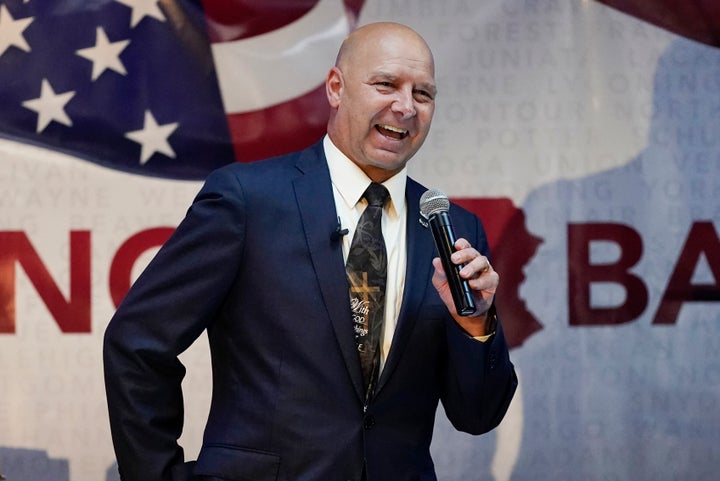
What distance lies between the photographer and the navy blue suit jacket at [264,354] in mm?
1853

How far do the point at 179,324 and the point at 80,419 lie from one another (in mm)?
1441

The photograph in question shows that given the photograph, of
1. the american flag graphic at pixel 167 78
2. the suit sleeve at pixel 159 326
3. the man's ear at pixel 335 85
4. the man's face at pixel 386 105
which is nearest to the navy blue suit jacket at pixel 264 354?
the suit sleeve at pixel 159 326

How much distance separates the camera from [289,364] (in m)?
1.87

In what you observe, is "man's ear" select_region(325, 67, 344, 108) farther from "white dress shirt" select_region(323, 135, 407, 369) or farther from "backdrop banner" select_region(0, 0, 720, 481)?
"backdrop banner" select_region(0, 0, 720, 481)

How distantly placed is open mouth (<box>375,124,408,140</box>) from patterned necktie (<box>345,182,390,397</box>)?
0.17m

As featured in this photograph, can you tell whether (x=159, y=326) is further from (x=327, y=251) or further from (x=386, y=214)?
(x=386, y=214)

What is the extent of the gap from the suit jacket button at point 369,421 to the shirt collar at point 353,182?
1.31ft

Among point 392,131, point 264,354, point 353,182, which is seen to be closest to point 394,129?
point 392,131

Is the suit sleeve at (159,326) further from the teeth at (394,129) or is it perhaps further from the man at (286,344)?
the teeth at (394,129)

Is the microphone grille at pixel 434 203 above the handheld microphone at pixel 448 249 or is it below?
above

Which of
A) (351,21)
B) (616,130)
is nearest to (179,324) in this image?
(351,21)

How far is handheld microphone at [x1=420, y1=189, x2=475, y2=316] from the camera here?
5.36 ft

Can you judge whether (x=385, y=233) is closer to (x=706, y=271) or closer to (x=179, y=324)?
(x=179, y=324)

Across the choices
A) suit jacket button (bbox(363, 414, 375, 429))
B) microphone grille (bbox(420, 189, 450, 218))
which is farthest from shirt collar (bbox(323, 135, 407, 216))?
suit jacket button (bbox(363, 414, 375, 429))
